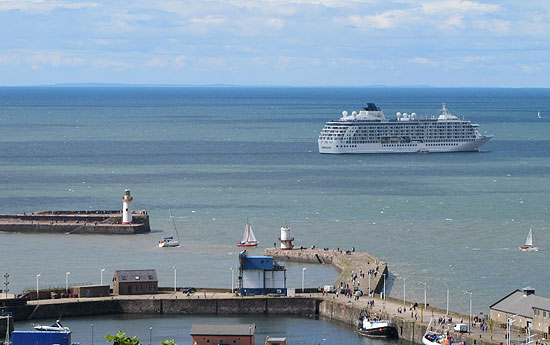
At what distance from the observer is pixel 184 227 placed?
93.4m

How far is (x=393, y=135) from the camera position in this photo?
176875 millimetres

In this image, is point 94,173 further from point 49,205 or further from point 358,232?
point 358,232

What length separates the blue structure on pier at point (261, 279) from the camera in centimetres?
6575

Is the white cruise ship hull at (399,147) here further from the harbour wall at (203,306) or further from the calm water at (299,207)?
the harbour wall at (203,306)

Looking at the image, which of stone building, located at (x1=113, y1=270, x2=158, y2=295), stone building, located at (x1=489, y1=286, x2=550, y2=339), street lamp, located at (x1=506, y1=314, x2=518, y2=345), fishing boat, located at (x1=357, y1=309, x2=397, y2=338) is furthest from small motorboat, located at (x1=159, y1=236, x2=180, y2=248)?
street lamp, located at (x1=506, y1=314, x2=518, y2=345)

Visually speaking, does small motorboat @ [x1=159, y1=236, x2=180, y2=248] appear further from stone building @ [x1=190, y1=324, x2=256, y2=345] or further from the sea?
stone building @ [x1=190, y1=324, x2=256, y2=345]

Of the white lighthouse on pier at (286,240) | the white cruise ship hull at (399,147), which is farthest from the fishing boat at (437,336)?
the white cruise ship hull at (399,147)

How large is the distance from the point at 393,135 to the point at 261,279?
112984 mm

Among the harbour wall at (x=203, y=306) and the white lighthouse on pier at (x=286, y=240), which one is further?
the white lighthouse on pier at (x=286, y=240)

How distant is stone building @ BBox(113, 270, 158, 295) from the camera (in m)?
65.8

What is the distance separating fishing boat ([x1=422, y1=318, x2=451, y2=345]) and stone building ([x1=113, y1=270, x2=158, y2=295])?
1639 centimetres

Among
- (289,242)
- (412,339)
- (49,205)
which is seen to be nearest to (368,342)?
(412,339)

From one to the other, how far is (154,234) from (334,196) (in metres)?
28.8

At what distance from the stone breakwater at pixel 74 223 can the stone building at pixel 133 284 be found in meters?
25.8
